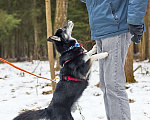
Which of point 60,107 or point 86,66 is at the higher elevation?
point 86,66

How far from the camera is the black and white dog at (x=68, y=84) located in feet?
7.30

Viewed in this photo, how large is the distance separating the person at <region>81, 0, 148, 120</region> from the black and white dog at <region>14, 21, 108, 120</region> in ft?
0.56

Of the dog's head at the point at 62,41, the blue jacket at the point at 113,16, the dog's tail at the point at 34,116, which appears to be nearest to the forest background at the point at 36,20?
the dog's head at the point at 62,41

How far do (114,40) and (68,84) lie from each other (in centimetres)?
92

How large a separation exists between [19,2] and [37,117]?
18465mm

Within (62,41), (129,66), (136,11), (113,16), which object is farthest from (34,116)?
(129,66)

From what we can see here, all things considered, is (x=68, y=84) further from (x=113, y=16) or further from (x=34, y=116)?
(x=113, y=16)

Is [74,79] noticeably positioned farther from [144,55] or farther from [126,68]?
[144,55]

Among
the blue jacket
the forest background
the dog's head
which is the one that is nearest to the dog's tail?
the dog's head

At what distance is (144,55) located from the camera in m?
14.0

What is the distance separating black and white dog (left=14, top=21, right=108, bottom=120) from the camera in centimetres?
223

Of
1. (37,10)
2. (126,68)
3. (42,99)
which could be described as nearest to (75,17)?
(37,10)

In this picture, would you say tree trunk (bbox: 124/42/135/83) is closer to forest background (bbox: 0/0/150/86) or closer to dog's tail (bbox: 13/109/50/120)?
forest background (bbox: 0/0/150/86)

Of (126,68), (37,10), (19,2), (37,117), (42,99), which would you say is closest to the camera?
(37,117)
